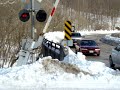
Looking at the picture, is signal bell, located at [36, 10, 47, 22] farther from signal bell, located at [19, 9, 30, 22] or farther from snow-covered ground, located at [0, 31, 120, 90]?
snow-covered ground, located at [0, 31, 120, 90]

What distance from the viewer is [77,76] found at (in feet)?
35.0

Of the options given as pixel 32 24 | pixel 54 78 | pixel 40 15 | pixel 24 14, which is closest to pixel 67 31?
pixel 32 24

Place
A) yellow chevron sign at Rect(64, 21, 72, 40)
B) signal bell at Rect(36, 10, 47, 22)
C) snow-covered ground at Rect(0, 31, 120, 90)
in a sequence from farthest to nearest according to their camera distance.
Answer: yellow chevron sign at Rect(64, 21, 72, 40) → signal bell at Rect(36, 10, 47, 22) → snow-covered ground at Rect(0, 31, 120, 90)

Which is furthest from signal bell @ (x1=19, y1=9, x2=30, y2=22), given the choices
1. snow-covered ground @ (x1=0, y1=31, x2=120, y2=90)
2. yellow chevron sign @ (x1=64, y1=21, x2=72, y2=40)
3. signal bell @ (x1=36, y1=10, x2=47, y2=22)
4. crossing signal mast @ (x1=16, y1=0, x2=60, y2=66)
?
yellow chevron sign @ (x1=64, y1=21, x2=72, y2=40)

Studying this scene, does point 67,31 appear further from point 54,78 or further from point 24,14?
point 54,78

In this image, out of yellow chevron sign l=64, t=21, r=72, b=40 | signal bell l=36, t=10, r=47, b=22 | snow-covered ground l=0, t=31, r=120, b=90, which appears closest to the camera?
snow-covered ground l=0, t=31, r=120, b=90

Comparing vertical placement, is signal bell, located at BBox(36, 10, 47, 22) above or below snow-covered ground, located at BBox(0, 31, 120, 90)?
above

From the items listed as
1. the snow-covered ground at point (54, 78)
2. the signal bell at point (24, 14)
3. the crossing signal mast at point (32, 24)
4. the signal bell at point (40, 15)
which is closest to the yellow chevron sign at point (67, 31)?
the crossing signal mast at point (32, 24)

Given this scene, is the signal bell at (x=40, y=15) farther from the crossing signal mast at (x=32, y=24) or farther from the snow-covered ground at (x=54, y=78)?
the snow-covered ground at (x=54, y=78)

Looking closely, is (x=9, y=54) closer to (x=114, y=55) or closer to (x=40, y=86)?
(x=114, y=55)

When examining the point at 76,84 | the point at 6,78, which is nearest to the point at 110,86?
the point at 76,84

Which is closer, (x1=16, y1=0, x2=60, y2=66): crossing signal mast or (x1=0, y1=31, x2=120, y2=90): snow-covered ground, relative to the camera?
(x1=0, y1=31, x2=120, y2=90): snow-covered ground

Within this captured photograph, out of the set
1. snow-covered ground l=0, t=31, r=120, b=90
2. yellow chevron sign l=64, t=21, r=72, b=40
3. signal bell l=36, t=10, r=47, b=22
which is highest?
signal bell l=36, t=10, r=47, b=22

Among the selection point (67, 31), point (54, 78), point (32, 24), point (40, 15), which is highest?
point (40, 15)
